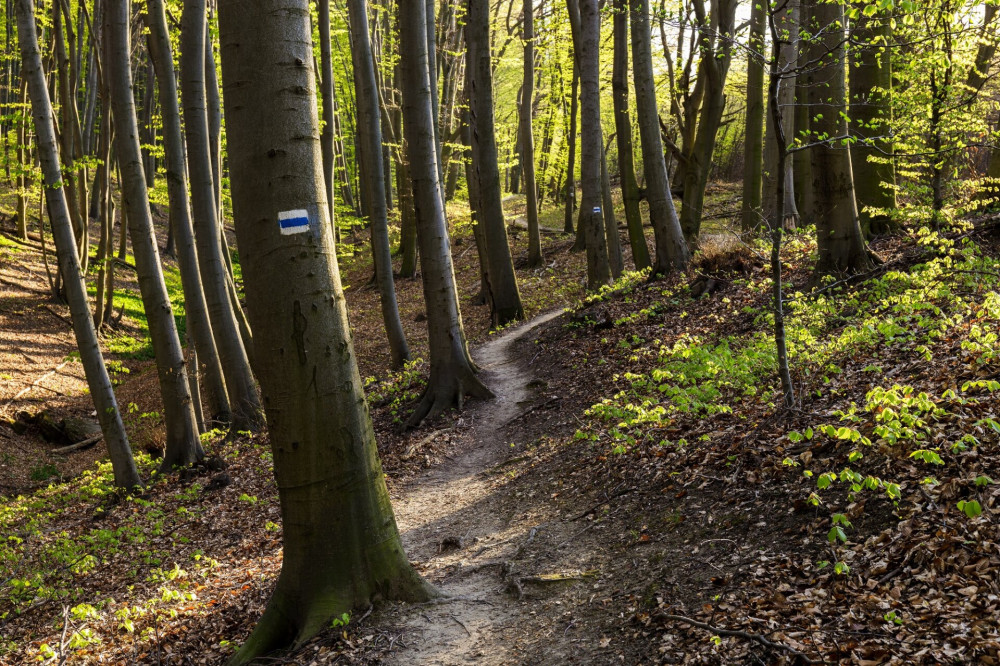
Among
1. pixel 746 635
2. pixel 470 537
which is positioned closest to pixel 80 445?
pixel 470 537

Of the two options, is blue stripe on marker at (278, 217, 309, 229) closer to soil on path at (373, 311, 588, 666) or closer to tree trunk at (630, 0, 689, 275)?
soil on path at (373, 311, 588, 666)

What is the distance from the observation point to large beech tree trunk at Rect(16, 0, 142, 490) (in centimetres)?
807

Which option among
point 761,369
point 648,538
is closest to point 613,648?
point 648,538

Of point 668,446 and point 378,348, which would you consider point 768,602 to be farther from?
point 378,348

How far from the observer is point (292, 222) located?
11.9ft

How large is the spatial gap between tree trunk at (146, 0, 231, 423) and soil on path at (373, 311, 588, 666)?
4.18m

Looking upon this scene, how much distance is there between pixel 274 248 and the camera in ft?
11.9

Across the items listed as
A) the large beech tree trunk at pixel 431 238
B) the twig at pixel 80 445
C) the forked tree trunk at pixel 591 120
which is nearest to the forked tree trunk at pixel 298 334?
the large beech tree trunk at pixel 431 238

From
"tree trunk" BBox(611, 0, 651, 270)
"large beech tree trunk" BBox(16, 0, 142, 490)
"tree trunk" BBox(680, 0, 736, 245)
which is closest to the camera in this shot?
"large beech tree trunk" BBox(16, 0, 142, 490)

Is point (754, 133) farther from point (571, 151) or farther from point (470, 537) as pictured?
point (470, 537)

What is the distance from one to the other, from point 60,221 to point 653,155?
8.89 m

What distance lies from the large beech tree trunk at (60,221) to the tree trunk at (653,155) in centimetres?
854

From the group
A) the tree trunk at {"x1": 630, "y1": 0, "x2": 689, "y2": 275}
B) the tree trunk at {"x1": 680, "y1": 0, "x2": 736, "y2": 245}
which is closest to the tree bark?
the tree trunk at {"x1": 680, "y1": 0, "x2": 736, "y2": 245}

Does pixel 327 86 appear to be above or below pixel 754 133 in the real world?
above
